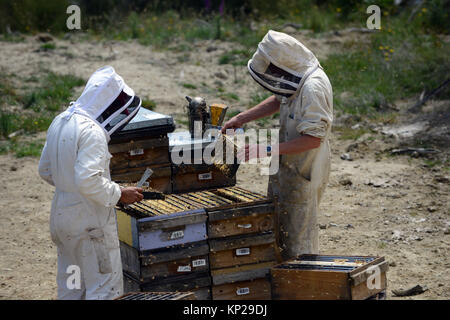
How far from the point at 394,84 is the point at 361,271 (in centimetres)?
845

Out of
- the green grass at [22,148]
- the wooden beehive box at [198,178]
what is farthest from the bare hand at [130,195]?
the green grass at [22,148]

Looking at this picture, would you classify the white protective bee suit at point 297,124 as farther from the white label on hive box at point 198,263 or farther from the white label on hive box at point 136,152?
the white label on hive box at point 136,152

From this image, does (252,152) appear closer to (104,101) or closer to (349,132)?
(104,101)

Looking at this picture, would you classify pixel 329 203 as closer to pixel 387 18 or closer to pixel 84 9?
pixel 387 18

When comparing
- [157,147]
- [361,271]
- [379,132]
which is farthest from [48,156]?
[379,132]

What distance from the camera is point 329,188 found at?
8.85 metres

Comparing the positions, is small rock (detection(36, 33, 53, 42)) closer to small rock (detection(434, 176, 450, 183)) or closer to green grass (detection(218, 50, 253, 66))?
green grass (detection(218, 50, 253, 66))

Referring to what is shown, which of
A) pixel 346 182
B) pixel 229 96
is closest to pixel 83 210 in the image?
pixel 346 182

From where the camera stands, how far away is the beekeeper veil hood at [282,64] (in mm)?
5086

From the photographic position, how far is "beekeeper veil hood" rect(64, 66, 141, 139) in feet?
14.8

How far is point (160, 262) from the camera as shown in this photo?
490 centimetres

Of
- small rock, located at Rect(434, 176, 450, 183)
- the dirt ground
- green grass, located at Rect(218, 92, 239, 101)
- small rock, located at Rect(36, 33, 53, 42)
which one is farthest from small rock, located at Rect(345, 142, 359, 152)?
small rock, located at Rect(36, 33, 53, 42)

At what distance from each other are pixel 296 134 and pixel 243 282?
1.28m

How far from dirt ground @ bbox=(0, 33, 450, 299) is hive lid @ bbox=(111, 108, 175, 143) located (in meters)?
1.62
